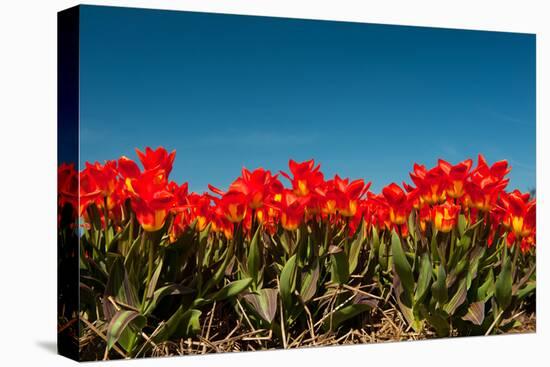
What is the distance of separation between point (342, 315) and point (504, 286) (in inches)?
44.4

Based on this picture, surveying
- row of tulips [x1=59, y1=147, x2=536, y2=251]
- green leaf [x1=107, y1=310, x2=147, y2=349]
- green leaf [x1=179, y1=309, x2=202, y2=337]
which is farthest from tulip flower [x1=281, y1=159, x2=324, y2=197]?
green leaf [x1=107, y1=310, x2=147, y2=349]

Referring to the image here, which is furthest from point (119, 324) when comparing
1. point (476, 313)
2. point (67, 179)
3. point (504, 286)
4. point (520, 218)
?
A: point (520, 218)

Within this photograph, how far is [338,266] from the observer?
6.74 m

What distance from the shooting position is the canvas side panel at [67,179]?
6.14 meters

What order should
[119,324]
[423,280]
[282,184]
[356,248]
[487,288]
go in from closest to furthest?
[119,324], [282,184], [356,248], [423,280], [487,288]

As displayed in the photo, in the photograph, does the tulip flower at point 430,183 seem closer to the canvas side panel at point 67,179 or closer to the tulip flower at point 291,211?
the tulip flower at point 291,211

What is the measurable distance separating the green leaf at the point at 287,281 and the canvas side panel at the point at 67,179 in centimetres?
115

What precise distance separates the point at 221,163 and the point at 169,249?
56 cm

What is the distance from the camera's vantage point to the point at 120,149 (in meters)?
6.21

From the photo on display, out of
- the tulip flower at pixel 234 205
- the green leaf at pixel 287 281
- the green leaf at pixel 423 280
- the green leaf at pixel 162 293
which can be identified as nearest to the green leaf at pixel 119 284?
the green leaf at pixel 162 293

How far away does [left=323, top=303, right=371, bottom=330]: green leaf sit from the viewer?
6.73 metres

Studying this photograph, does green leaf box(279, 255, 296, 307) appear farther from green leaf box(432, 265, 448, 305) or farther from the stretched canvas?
green leaf box(432, 265, 448, 305)

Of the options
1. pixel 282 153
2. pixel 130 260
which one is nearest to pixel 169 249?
pixel 130 260

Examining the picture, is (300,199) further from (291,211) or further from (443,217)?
(443,217)
